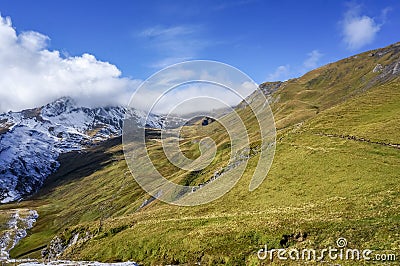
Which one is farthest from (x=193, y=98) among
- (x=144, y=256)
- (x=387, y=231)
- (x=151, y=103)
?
(x=144, y=256)

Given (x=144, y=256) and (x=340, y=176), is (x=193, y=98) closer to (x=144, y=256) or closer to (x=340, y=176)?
(x=144, y=256)

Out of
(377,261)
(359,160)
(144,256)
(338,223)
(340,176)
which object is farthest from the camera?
(359,160)

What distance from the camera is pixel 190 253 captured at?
33375 mm

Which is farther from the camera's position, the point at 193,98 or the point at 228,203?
the point at 228,203

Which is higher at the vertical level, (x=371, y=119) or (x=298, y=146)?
(x=371, y=119)

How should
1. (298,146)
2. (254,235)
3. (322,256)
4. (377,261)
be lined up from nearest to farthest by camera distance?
(377,261) → (322,256) → (254,235) → (298,146)

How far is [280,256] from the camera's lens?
27.5 metres

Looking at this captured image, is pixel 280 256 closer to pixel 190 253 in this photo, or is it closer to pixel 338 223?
pixel 338 223

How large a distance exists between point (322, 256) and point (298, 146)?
40.2 metres

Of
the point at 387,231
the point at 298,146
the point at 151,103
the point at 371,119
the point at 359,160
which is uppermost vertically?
the point at 371,119

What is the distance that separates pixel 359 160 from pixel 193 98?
37.9m

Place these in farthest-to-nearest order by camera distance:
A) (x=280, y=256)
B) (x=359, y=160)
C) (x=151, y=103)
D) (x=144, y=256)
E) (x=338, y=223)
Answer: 1. (x=359, y=160)
2. (x=144, y=256)
3. (x=338, y=223)
4. (x=280, y=256)
5. (x=151, y=103)

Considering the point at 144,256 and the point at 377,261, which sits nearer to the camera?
the point at 377,261

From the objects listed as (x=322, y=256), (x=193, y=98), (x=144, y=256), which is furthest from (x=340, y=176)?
(x=193, y=98)
